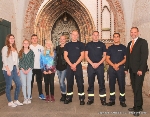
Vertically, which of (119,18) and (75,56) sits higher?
(119,18)

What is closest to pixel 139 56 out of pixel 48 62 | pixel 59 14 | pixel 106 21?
pixel 48 62

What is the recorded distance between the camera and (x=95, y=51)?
5.90 metres

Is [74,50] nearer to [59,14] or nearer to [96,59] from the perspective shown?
[96,59]

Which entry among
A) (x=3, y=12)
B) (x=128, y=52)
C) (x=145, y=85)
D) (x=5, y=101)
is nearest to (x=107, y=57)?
(x=128, y=52)

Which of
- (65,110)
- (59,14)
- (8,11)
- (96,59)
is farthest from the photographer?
(59,14)

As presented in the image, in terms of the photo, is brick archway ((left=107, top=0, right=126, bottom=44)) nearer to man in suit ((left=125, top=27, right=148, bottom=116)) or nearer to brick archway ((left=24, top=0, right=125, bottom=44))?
man in suit ((left=125, top=27, right=148, bottom=116))

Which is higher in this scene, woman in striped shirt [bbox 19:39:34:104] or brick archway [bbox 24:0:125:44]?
brick archway [bbox 24:0:125:44]

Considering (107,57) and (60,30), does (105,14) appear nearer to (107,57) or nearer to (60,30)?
(60,30)

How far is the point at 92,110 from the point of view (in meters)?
5.36

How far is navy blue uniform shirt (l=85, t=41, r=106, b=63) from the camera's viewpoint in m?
5.90

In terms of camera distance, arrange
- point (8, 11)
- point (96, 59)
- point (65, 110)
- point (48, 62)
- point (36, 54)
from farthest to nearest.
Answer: point (8, 11)
point (36, 54)
point (48, 62)
point (96, 59)
point (65, 110)

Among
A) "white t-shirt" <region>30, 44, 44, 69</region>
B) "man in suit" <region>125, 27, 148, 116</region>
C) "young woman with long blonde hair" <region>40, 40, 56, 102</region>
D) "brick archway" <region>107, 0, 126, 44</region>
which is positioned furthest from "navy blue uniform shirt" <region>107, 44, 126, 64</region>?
"brick archway" <region>107, 0, 126, 44</region>

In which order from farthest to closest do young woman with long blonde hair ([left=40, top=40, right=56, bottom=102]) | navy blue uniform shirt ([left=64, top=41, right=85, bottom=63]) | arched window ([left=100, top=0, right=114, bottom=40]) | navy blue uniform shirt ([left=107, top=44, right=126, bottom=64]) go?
arched window ([left=100, top=0, right=114, bottom=40]), young woman with long blonde hair ([left=40, top=40, right=56, bottom=102]), navy blue uniform shirt ([left=64, top=41, right=85, bottom=63]), navy blue uniform shirt ([left=107, top=44, right=126, bottom=64])

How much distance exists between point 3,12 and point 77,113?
15.0 ft
